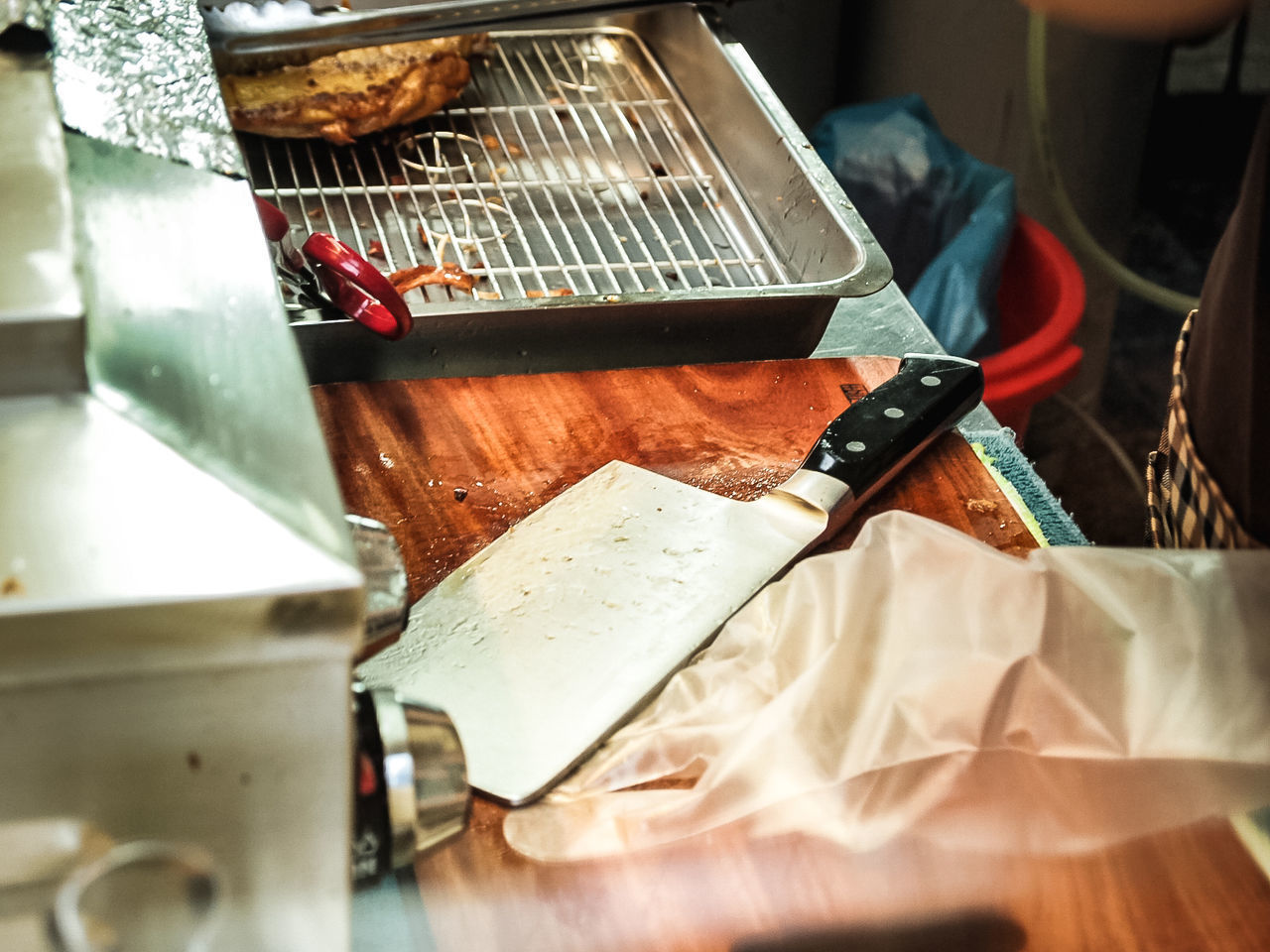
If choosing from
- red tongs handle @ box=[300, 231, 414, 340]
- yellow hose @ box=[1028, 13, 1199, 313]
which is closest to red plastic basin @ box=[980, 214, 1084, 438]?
yellow hose @ box=[1028, 13, 1199, 313]

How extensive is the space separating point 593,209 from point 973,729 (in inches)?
29.8

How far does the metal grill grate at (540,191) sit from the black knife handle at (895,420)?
0.25m

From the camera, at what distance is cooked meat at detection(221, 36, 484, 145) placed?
46.2 inches

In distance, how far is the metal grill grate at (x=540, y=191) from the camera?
1.10 metres

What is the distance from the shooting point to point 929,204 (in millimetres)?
1698

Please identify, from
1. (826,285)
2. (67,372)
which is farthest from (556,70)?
(67,372)

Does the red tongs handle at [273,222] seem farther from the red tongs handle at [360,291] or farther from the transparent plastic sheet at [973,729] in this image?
the transparent plastic sheet at [973,729]

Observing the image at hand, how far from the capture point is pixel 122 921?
0.99 feet

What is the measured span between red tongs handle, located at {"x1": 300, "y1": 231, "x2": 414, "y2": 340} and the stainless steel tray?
0.07 feet

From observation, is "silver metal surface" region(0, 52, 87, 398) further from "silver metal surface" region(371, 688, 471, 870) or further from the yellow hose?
the yellow hose

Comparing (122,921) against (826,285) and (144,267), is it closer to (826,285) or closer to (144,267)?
(144,267)

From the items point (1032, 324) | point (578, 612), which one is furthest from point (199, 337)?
point (1032, 324)

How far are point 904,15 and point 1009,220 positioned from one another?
692mm

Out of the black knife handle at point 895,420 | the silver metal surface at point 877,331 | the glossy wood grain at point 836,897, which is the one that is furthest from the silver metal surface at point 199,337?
the silver metal surface at point 877,331
